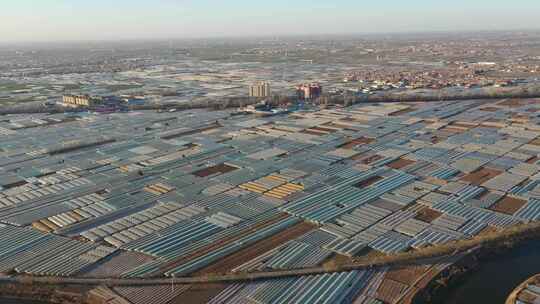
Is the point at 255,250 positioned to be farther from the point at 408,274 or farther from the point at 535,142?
the point at 535,142

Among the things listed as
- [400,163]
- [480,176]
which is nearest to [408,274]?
[480,176]

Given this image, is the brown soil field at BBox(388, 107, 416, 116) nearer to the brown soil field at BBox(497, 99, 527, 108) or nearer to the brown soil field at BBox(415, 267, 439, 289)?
the brown soil field at BBox(497, 99, 527, 108)

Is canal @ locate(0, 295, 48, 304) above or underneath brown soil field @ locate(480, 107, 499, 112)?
underneath

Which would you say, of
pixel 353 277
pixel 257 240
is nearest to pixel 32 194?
pixel 257 240

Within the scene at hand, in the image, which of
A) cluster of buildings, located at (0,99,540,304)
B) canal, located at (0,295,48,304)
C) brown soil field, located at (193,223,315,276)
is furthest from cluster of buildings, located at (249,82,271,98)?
canal, located at (0,295,48,304)

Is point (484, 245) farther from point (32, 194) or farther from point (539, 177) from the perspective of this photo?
point (32, 194)
